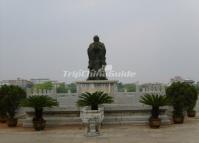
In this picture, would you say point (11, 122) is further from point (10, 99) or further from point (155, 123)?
point (155, 123)

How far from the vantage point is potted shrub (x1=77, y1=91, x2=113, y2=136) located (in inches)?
434

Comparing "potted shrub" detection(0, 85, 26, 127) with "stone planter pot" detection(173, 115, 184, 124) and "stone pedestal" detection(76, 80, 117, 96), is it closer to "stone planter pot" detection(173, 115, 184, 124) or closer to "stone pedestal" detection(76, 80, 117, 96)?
"stone pedestal" detection(76, 80, 117, 96)

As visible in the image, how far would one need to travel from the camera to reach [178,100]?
47.4 ft

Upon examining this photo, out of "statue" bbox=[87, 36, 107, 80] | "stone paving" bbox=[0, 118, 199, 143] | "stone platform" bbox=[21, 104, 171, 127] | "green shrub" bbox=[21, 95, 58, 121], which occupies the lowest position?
"stone paving" bbox=[0, 118, 199, 143]

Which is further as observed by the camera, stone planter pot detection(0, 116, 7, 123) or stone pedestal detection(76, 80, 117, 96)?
stone pedestal detection(76, 80, 117, 96)

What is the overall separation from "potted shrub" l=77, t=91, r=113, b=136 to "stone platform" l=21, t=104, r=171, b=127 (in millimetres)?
1127

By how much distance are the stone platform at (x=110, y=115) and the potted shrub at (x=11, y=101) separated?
0.67 m

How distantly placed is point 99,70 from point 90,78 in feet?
2.11

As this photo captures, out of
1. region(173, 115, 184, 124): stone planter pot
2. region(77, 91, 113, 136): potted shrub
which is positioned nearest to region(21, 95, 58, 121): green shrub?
region(77, 91, 113, 136): potted shrub

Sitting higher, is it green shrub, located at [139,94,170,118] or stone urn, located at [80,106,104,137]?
green shrub, located at [139,94,170,118]

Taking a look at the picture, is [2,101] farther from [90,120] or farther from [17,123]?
[90,120]

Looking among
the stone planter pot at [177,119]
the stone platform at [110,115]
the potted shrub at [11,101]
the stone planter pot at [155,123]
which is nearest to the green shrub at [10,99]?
the potted shrub at [11,101]

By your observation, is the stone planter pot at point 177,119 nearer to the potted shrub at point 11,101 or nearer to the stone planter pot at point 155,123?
the stone planter pot at point 155,123

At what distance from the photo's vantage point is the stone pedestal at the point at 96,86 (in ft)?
52.3
